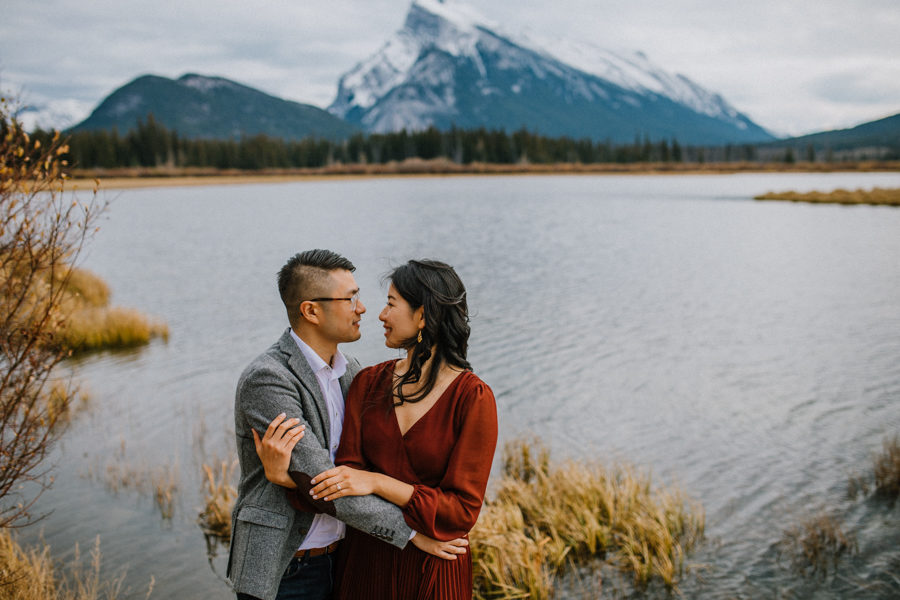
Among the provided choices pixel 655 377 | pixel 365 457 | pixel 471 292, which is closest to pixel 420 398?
pixel 365 457

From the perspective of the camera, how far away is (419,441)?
10.0ft

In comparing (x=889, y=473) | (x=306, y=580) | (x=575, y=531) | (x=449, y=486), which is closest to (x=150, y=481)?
(x=575, y=531)

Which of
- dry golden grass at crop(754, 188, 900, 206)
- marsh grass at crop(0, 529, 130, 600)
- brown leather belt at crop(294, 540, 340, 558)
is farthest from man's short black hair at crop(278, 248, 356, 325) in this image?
dry golden grass at crop(754, 188, 900, 206)

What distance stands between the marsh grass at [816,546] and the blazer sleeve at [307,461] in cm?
567

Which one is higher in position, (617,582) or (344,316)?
(344,316)

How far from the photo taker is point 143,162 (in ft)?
441

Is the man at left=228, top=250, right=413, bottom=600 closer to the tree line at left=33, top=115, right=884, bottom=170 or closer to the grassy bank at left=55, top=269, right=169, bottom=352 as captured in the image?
the grassy bank at left=55, top=269, right=169, bottom=352

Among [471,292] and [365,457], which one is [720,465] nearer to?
[365,457]

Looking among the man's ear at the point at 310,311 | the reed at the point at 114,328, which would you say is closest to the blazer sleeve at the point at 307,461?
the man's ear at the point at 310,311

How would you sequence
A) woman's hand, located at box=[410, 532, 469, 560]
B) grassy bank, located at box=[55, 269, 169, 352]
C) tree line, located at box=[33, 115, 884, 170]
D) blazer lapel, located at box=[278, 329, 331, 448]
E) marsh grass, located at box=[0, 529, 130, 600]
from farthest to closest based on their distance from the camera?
tree line, located at box=[33, 115, 884, 170] < grassy bank, located at box=[55, 269, 169, 352] < marsh grass, located at box=[0, 529, 130, 600] < blazer lapel, located at box=[278, 329, 331, 448] < woman's hand, located at box=[410, 532, 469, 560]

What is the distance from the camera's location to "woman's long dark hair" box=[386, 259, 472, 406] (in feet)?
10.3

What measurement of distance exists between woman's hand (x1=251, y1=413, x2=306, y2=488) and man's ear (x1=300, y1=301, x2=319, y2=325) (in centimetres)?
55

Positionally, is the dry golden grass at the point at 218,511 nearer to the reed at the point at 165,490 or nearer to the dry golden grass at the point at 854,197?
the reed at the point at 165,490

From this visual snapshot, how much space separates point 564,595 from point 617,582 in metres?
0.58
